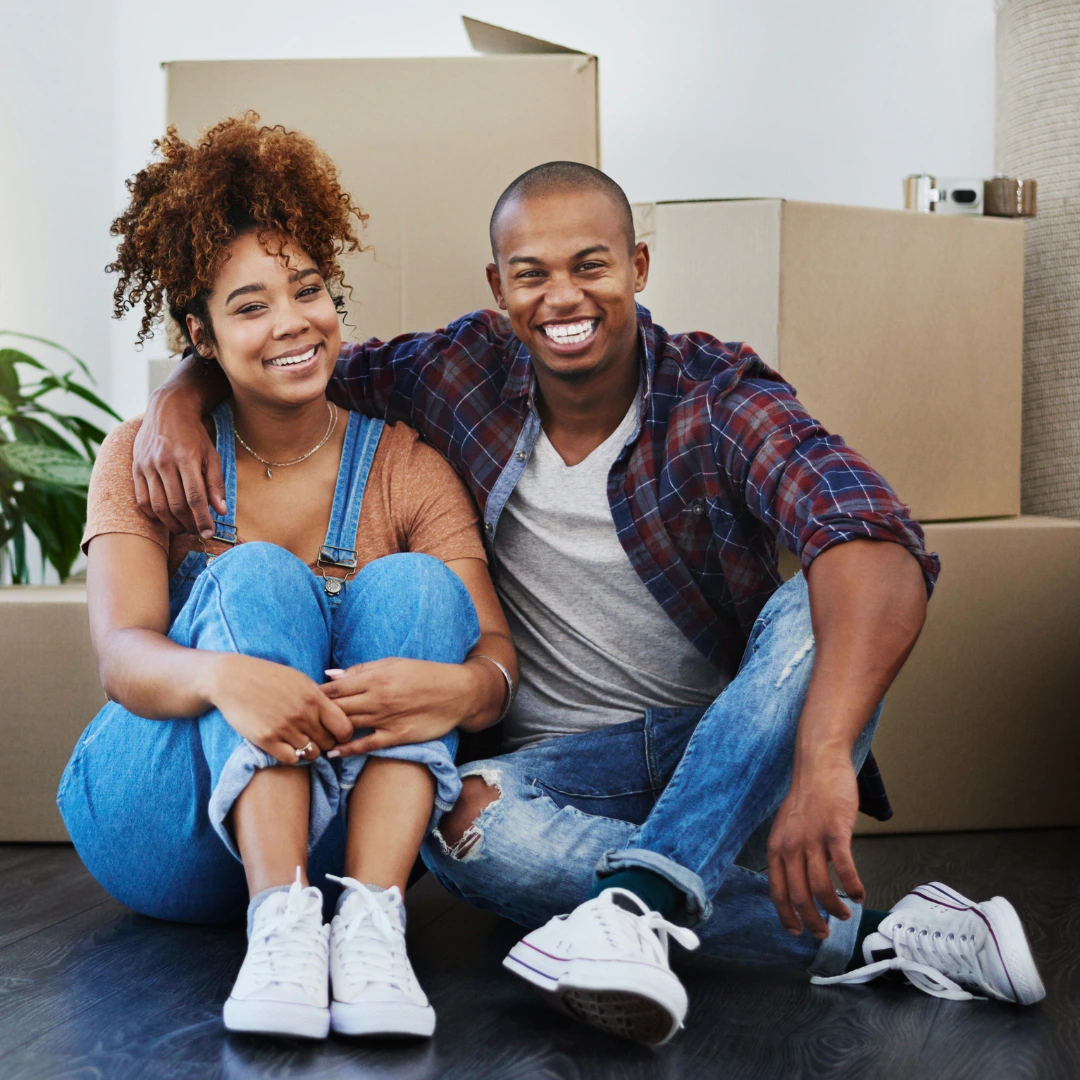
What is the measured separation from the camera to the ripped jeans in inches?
A: 38.4

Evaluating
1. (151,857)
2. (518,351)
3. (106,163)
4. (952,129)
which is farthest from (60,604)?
(952,129)

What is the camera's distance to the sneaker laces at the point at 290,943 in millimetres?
860

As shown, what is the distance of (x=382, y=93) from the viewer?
1494 millimetres

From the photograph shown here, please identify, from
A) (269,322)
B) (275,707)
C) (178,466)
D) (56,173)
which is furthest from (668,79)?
(275,707)

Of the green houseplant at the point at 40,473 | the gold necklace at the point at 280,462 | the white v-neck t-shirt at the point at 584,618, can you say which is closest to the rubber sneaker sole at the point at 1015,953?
the white v-neck t-shirt at the point at 584,618

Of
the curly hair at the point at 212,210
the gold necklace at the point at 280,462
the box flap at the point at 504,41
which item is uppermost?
the box flap at the point at 504,41

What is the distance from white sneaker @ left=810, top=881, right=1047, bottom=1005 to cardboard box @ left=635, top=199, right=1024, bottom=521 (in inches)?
24.9

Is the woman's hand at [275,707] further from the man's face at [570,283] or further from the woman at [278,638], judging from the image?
the man's face at [570,283]

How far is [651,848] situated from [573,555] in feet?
1.12

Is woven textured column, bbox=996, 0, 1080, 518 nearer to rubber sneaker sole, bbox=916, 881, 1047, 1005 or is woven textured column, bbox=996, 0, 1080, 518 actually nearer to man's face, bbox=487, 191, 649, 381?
man's face, bbox=487, 191, 649, 381

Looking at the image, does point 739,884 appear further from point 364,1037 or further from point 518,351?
point 518,351

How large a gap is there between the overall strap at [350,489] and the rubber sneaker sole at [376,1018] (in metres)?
0.43

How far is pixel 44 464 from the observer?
5.75 ft

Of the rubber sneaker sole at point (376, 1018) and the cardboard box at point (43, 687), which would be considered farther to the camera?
the cardboard box at point (43, 687)
